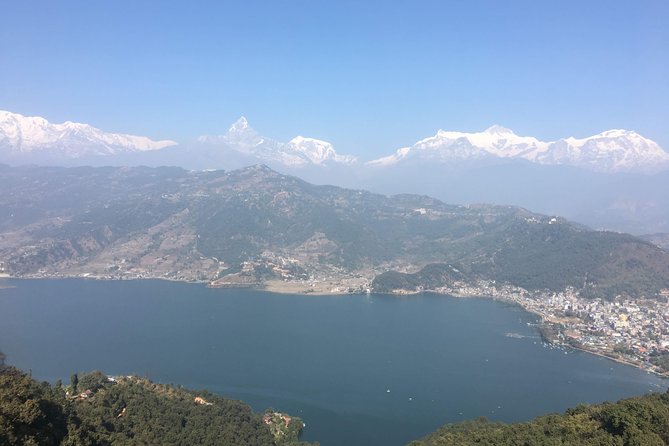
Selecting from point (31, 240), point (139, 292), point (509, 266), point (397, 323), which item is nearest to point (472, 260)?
point (509, 266)

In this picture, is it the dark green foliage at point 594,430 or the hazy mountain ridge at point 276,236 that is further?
the hazy mountain ridge at point 276,236

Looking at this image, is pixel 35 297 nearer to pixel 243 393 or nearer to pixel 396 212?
pixel 243 393

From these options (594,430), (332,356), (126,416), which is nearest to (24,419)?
(126,416)

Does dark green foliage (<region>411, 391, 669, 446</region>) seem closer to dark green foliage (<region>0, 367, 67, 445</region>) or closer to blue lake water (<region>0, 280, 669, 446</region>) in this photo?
blue lake water (<region>0, 280, 669, 446</region>)

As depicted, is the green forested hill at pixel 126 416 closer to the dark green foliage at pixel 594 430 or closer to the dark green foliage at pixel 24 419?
the dark green foliage at pixel 24 419

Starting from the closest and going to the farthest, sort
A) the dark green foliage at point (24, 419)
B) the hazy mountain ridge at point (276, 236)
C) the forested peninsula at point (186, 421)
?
the dark green foliage at point (24, 419) → the forested peninsula at point (186, 421) → the hazy mountain ridge at point (276, 236)

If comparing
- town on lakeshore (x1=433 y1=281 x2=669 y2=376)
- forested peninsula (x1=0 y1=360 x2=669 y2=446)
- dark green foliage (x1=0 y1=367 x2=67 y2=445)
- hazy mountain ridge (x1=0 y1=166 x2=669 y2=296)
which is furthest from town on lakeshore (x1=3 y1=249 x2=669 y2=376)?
dark green foliage (x1=0 y1=367 x2=67 y2=445)

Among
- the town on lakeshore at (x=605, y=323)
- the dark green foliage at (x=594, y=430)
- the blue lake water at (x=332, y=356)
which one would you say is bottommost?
the blue lake water at (x=332, y=356)

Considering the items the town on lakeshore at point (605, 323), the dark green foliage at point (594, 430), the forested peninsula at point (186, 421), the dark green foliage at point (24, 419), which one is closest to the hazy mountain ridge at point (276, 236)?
the town on lakeshore at point (605, 323)
